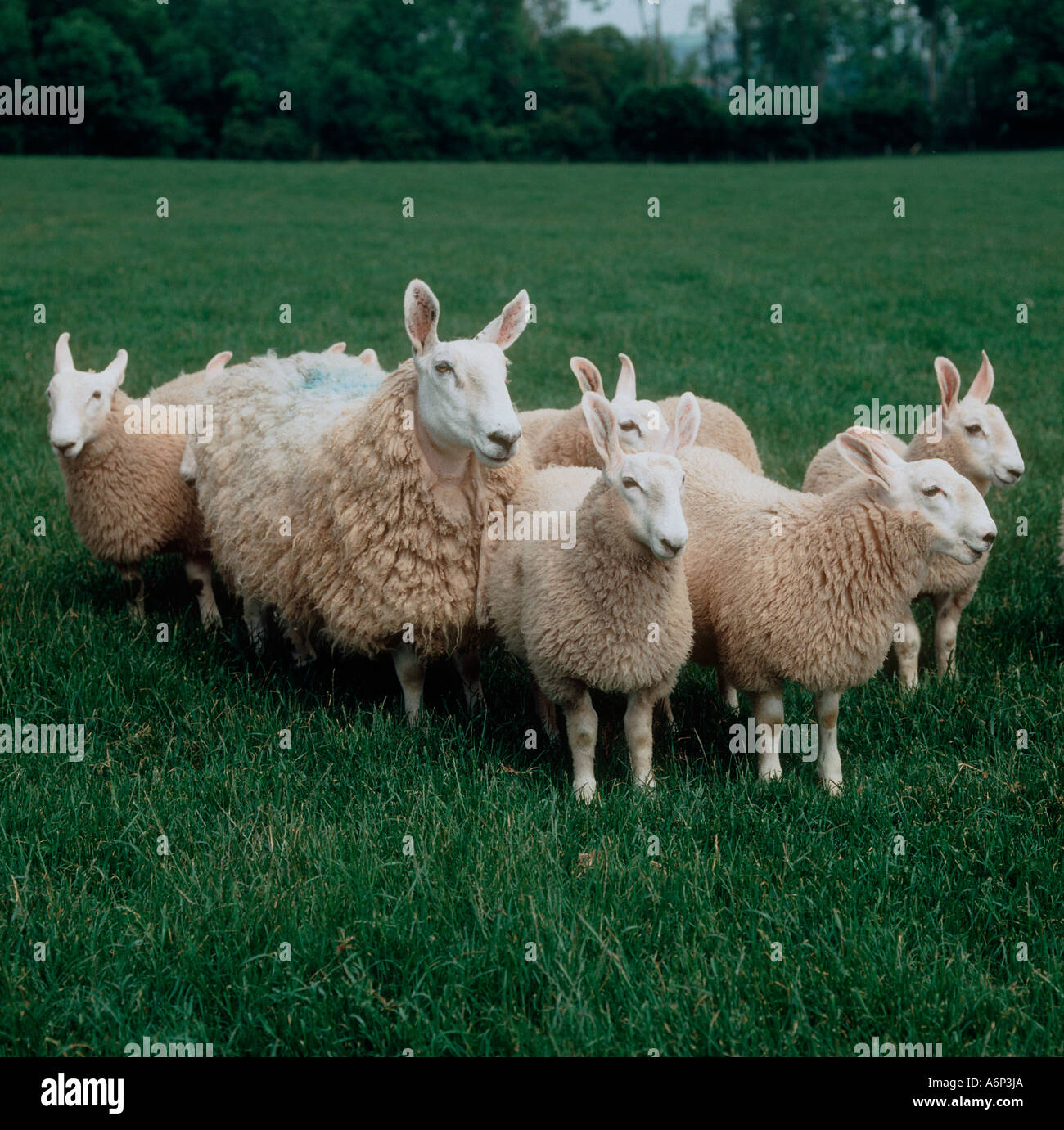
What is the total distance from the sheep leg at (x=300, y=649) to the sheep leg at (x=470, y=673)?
29.7 inches

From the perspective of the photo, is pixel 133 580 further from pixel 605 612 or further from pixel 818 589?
pixel 818 589

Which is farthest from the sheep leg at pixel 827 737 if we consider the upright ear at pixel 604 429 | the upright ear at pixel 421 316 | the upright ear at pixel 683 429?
the upright ear at pixel 421 316

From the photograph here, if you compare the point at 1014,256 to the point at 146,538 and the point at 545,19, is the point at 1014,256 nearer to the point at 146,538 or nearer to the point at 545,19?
the point at 146,538

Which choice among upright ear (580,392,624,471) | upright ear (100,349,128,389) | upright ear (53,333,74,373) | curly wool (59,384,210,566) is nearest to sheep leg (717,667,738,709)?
upright ear (580,392,624,471)

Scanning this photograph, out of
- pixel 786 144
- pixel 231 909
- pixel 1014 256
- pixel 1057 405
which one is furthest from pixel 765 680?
pixel 786 144

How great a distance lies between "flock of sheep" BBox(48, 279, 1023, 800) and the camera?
3.87 metres

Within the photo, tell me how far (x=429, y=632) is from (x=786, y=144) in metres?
45.2

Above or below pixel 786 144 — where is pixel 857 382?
below

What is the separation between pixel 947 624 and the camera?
5.06m

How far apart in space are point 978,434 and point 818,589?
1407 mm

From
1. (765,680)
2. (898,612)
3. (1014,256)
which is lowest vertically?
(765,680)

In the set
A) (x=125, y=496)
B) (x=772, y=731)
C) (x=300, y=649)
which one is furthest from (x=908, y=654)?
(x=125, y=496)

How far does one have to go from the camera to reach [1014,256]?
1852 centimetres

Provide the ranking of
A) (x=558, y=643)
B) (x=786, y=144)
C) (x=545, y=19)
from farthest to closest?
(x=545, y=19) < (x=786, y=144) < (x=558, y=643)
